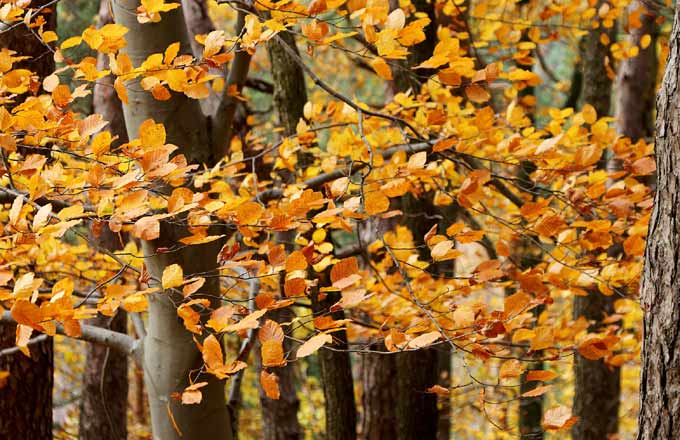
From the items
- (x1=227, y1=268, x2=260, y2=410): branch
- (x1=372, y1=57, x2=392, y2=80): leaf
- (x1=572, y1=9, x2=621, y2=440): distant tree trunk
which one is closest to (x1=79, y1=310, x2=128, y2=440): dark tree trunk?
(x1=227, y1=268, x2=260, y2=410): branch

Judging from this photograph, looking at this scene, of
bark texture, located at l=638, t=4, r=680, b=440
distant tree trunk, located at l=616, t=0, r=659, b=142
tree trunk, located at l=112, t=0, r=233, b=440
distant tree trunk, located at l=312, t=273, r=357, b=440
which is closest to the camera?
bark texture, located at l=638, t=4, r=680, b=440

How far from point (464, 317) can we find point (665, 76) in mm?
779

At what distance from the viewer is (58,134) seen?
209 centimetres

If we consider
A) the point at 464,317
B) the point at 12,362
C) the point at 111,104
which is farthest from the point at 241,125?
the point at 464,317

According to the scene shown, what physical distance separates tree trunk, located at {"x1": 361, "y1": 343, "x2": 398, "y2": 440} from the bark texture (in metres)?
3.90

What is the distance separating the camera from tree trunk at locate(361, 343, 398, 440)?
18.2 feet

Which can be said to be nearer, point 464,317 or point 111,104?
point 464,317

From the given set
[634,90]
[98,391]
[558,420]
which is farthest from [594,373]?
[558,420]

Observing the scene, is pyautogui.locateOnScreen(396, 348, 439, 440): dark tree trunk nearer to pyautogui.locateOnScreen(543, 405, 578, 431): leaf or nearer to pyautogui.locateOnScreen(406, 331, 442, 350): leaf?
pyautogui.locateOnScreen(543, 405, 578, 431): leaf

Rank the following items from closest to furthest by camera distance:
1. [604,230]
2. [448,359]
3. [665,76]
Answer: [665,76] → [604,230] → [448,359]

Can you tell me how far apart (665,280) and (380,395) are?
4.15 meters

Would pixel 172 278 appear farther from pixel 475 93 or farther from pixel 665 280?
pixel 665 280

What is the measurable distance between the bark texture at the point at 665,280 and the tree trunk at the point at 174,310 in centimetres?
167

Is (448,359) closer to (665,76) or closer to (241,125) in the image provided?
(241,125)
